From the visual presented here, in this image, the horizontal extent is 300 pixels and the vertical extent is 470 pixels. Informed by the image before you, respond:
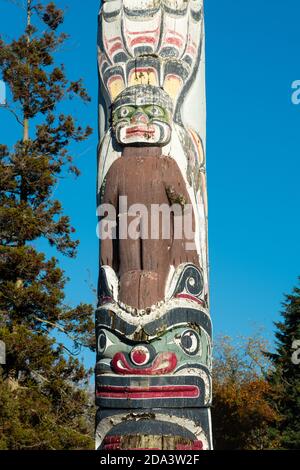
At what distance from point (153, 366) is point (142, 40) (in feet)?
12.5

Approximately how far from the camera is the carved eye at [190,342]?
7.16 metres

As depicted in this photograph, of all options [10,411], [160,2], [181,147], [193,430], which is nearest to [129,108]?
[181,147]

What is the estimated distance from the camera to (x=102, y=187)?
26.3ft

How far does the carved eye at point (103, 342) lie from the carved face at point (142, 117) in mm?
2136

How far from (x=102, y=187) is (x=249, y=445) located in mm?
19550

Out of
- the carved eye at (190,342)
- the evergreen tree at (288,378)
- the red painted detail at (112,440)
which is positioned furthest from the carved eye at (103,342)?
the evergreen tree at (288,378)

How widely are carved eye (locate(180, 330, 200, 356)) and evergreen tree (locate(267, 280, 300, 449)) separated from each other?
15075mm

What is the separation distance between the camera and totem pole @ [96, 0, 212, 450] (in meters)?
6.99

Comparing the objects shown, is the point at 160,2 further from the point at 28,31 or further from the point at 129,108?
the point at 28,31

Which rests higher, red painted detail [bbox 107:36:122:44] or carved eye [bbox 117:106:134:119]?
red painted detail [bbox 107:36:122:44]

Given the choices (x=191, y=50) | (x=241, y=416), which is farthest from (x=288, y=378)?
(x=191, y=50)

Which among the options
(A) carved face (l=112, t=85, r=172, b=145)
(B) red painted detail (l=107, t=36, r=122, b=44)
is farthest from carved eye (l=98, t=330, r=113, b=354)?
(B) red painted detail (l=107, t=36, r=122, b=44)

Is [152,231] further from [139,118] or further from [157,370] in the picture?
[157,370]

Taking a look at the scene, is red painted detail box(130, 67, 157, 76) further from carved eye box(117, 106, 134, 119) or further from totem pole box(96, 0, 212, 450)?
carved eye box(117, 106, 134, 119)
